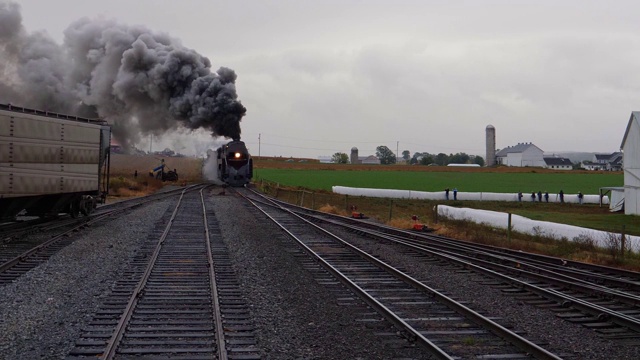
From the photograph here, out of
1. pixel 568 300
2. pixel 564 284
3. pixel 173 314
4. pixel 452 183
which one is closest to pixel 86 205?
pixel 173 314

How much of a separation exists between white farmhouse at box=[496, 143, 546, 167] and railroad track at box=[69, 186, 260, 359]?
157574mm

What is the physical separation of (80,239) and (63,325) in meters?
9.02

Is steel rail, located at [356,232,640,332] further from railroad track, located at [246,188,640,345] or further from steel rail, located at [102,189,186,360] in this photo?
steel rail, located at [102,189,186,360]

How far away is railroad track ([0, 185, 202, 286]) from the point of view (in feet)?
37.5

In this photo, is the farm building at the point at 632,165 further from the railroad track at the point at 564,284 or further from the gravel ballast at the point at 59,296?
the gravel ballast at the point at 59,296

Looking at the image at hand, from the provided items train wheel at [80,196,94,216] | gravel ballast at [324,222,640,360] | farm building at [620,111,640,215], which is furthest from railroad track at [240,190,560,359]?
farm building at [620,111,640,215]

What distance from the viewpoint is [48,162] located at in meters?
17.5

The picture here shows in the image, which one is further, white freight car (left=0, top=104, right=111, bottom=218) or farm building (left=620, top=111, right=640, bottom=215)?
farm building (left=620, top=111, right=640, bottom=215)

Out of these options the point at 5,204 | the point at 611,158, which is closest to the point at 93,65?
the point at 5,204

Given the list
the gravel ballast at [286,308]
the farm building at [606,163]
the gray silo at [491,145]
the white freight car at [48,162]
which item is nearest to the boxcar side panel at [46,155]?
the white freight car at [48,162]

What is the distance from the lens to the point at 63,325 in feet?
24.7

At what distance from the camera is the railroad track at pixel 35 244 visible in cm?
1144

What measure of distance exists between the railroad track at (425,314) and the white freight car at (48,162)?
27.8ft

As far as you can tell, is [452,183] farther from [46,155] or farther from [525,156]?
[525,156]
